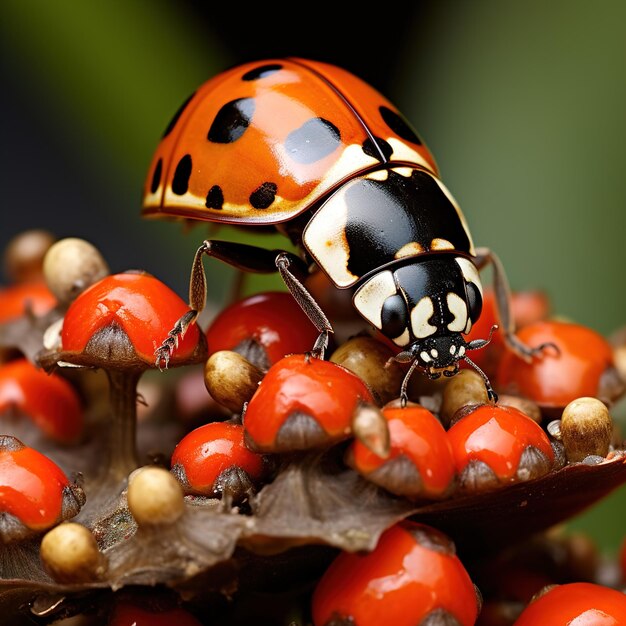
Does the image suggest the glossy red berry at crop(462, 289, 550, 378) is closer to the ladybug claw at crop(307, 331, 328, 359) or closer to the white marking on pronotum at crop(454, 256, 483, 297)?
the white marking on pronotum at crop(454, 256, 483, 297)

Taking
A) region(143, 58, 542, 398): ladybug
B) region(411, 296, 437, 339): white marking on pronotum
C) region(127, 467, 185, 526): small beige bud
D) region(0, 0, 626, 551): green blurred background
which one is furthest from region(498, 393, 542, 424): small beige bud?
region(0, 0, 626, 551): green blurred background

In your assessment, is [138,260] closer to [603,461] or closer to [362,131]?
[362,131]

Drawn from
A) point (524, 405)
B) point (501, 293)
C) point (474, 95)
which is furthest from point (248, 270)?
point (474, 95)

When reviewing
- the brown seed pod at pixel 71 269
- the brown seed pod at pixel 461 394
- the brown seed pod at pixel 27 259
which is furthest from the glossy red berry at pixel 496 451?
the brown seed pod at pixel 27 259

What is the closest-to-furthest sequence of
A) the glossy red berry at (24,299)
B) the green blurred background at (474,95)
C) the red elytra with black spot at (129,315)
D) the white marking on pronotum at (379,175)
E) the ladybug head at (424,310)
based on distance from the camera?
the red elytra with black spot at (129,315) → the ladybug head at (424,310) → the white marking on pronotum at (379,175) → the glossy red berry at (24,299) → the green blurred background at (474,95)

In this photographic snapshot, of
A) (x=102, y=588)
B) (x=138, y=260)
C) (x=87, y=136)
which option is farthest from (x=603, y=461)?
(x=138, y=260)

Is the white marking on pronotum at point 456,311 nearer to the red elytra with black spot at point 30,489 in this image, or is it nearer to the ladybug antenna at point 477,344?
the ladybug antenna at point 477,344

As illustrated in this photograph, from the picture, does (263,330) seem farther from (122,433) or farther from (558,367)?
(558,367)
